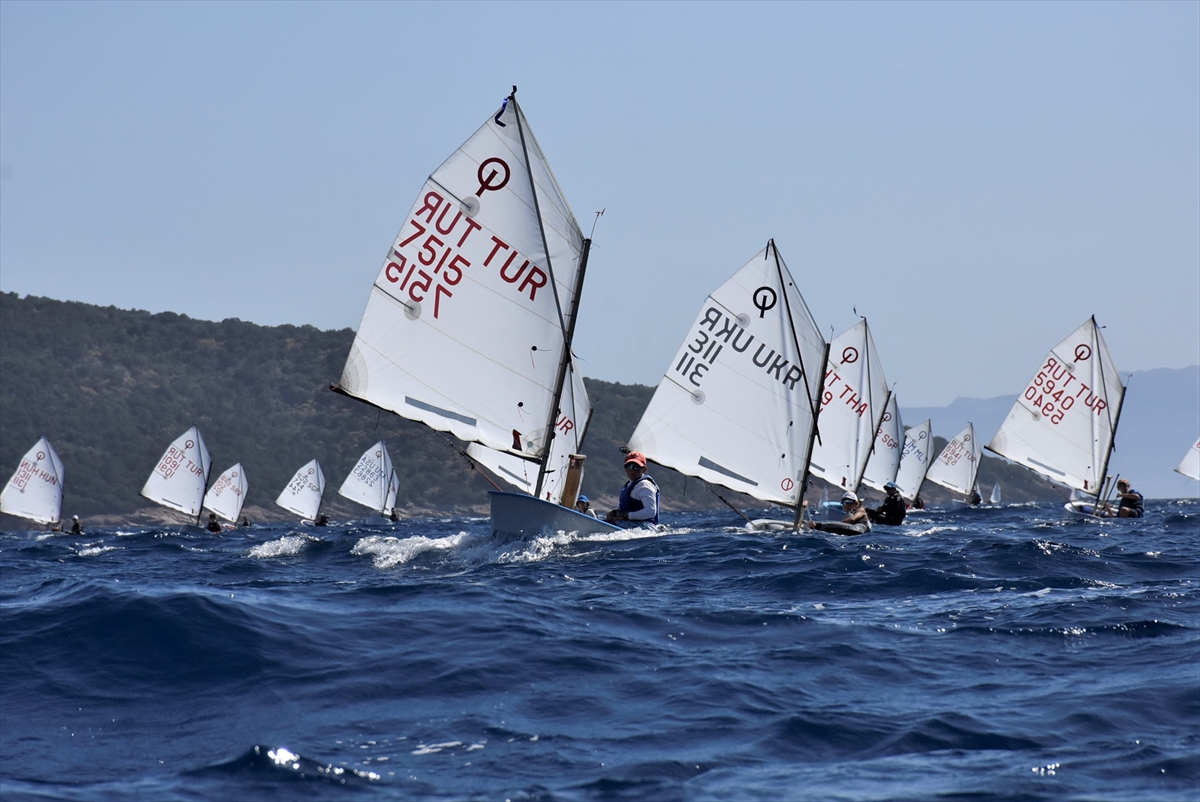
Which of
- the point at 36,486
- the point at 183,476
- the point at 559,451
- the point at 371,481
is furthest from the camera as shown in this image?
the point at 371,481

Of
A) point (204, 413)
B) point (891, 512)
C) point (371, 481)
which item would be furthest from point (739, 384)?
point (204, 413)

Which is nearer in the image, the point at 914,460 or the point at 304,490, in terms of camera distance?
the point at 304,490

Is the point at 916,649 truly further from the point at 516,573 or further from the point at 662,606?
the point at 516,573

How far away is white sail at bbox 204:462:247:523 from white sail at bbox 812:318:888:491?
2850 centimetres

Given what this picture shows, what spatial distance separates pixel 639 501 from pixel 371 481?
139ft

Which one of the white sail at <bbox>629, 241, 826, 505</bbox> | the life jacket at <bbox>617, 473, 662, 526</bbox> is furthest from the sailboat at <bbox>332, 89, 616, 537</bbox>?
the white sail at <bbox>629, 241, 826, 505</bbox>

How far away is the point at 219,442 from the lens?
101375 millimetres

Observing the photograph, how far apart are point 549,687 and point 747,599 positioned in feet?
15.8

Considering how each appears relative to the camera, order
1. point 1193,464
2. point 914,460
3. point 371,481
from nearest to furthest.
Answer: point 371,481
point 914,460
point 1193,464

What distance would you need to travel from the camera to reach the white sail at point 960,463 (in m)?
72.1

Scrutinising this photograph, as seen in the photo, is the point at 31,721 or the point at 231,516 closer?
the point at 31,721

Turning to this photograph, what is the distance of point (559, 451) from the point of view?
2923cm

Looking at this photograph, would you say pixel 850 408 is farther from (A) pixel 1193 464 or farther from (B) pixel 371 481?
(A) pixel 1193 464

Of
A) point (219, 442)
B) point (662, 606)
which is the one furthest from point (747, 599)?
point (219, 442)
